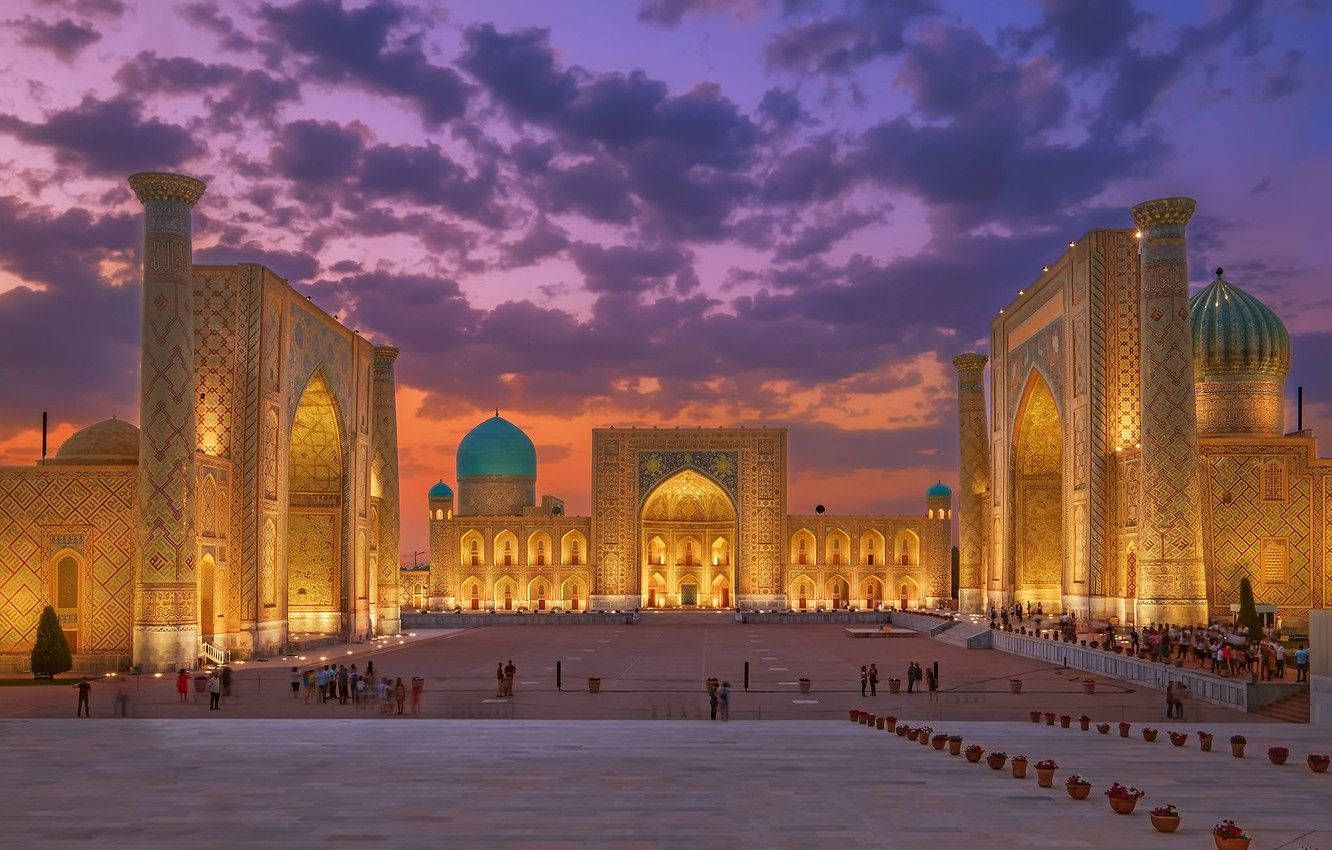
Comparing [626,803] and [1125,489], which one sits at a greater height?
[1125,489]

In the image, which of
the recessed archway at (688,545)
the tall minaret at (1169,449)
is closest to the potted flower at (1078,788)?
the tall minaret at (1169,449)

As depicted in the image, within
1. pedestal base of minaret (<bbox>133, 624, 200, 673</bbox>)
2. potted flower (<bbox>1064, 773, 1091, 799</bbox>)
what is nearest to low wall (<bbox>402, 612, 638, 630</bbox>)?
pedestal base of minaret (<bbox>133, 624, 200, 673</bbox>)

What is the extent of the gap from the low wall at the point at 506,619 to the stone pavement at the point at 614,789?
3639 centimetres

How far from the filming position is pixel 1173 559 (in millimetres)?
29953

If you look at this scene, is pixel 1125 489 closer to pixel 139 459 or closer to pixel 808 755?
pixel 808 755

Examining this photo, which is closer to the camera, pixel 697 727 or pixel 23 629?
pixel 697 727

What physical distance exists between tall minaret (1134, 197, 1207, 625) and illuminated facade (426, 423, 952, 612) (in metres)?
32.6

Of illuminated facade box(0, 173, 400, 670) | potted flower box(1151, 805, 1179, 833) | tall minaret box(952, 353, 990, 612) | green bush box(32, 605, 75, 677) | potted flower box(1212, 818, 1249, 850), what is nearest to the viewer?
potted flower box(1212, 818, 1249, 850)

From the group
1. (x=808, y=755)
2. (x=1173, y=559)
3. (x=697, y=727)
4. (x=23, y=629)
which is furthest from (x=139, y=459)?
(x=1173, y=559)

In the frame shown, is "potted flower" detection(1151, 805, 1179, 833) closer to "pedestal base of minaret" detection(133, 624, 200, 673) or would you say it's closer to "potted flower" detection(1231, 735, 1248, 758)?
"potted flower" detection(1231, 735, 1248, 758)

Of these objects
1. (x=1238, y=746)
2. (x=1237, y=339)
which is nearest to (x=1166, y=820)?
(x=1238, y=746)

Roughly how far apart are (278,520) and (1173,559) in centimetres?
2313

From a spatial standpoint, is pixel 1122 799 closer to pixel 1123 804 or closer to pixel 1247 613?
pixel 1123 804

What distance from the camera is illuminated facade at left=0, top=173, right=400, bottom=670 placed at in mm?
27703
